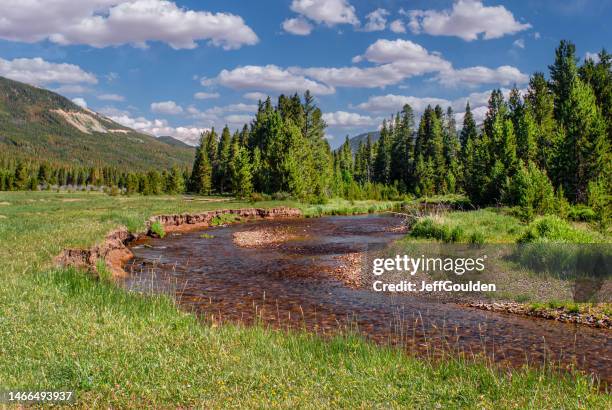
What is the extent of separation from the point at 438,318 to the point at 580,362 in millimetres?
3971

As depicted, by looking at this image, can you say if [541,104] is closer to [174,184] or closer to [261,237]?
[261,237]

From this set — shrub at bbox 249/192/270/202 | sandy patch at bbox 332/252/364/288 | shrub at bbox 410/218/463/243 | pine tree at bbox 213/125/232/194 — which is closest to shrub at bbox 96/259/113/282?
sandy patch at bbox 332/252/364/288

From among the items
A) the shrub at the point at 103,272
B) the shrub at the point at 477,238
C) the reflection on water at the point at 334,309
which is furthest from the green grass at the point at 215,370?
the shrub at the point at 477,238

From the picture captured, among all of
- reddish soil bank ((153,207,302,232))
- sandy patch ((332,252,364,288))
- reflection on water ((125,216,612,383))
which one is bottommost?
reflection on water ((125,216,612,383))

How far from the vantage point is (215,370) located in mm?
6926

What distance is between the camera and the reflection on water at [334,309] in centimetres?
1034

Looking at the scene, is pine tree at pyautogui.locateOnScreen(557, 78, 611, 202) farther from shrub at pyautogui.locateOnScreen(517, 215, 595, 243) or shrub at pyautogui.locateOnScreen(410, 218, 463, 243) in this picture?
shrub at pyautogui.locateOnScreen(517, 215, 595, 243)

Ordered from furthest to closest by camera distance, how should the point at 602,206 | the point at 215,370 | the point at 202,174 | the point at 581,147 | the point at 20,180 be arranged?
the point at 20,180, the point at 202,174, the point at 581,147, the point at 602,206, the point at 215,370

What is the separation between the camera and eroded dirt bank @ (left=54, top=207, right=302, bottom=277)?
55.3 ft

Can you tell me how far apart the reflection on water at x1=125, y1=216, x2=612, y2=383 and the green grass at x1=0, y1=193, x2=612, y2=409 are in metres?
2.02

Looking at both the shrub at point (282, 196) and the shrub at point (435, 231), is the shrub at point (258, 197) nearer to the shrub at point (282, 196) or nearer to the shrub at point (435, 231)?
the shrub at point (282, 196)

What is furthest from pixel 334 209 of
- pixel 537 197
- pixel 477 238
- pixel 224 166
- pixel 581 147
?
pixel 224 166

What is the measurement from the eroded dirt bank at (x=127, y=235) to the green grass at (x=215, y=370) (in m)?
6.83

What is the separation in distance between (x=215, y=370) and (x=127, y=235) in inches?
938
